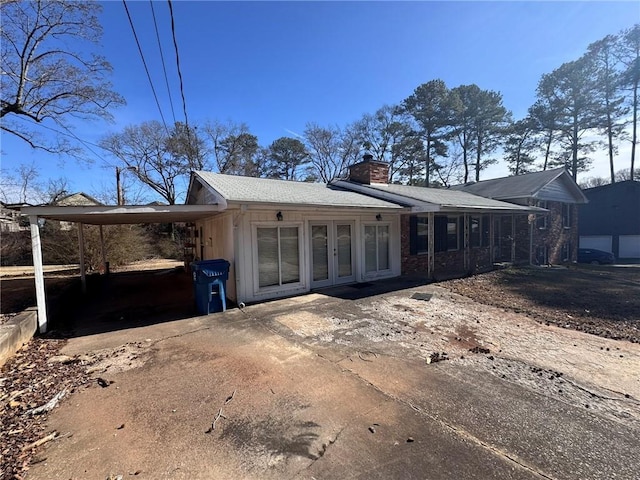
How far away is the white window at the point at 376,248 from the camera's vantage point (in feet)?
30.7

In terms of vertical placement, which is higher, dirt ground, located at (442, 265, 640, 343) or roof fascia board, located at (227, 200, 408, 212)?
roof fascia board, located at (227, 200, 408, 212)

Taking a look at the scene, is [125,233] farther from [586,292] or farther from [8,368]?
[586,292]

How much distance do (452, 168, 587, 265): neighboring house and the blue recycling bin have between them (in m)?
12.7

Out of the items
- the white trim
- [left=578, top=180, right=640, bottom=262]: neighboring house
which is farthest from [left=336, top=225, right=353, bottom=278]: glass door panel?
[left=578, top=180, right=640, bottom=262]: neighboring house

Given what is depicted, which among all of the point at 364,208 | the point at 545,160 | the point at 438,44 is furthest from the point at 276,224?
the point at 545,160

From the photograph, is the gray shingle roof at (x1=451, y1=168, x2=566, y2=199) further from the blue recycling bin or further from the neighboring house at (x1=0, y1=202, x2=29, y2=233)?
the neighboring house at (x1=0, y1=202, x2=29, y2=233)

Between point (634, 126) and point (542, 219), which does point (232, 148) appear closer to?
point (542, 219)

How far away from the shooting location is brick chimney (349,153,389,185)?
1220cm

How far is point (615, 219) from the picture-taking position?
73.2 ft

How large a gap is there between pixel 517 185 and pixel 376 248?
11.5 metres

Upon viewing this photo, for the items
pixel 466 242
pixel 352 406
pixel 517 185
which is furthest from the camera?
pixel 517 185

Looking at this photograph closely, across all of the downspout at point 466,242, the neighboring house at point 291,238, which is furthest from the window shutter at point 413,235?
the downspout at point 466,242

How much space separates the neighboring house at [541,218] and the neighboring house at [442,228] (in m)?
0.31

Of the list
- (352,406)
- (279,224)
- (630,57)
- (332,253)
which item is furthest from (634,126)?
(352,406)
